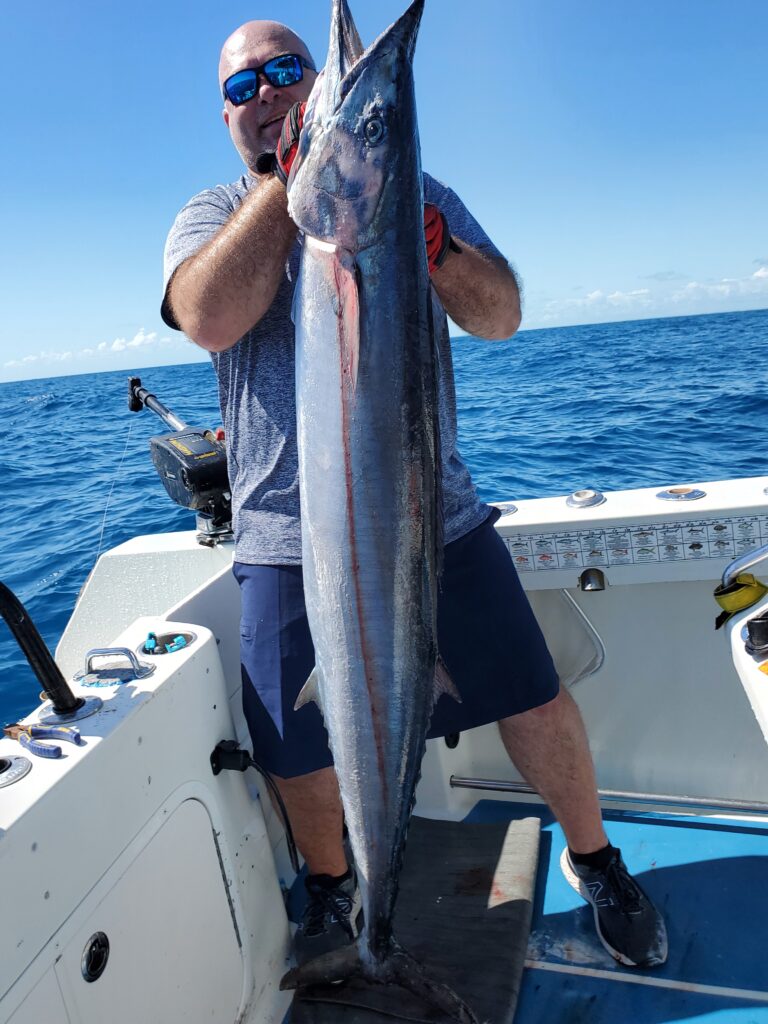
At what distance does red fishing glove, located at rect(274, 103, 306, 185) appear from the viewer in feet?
4.41

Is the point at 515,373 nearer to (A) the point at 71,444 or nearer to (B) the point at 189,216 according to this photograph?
(A) the point at 71,444

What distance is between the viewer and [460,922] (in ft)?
7.29

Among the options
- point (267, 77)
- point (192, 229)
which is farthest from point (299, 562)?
point (267, 77)

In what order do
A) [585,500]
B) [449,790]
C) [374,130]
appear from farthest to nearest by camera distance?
[449,790] < [585,500] < [374,130]

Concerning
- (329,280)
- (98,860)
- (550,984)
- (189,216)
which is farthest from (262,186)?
(550,984)

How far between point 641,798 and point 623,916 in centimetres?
63

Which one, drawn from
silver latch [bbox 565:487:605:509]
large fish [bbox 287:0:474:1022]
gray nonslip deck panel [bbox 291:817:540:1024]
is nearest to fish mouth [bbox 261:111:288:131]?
large fish [bbox 287:0:474:1022]

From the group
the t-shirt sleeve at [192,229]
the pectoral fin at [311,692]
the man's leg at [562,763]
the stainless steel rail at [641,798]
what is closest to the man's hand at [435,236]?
the t-shirt sleeve at [192,229]

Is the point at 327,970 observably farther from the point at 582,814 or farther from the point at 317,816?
the point at 582,814

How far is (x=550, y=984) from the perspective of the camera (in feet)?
6.63

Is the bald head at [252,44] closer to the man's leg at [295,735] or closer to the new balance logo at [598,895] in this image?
the man's leg at [295,735]

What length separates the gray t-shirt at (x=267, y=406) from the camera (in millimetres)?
1786

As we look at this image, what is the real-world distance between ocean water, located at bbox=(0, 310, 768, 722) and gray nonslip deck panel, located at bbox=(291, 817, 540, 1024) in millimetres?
2361

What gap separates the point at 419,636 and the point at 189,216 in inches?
44.9
